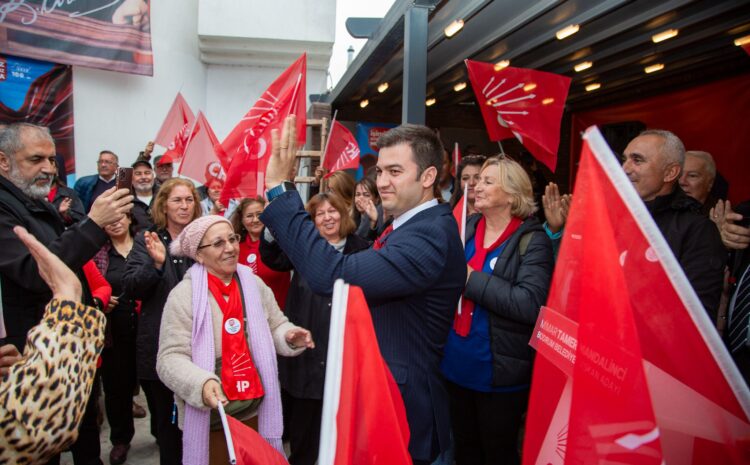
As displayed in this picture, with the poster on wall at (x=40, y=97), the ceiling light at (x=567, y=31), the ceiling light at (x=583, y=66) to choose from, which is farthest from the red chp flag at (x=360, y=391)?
the poster on wall at (x=40, y=97)

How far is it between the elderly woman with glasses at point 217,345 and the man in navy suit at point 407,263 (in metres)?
0.78

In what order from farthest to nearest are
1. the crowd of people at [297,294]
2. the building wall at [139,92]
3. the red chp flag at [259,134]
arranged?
1. the building wall at [139,92]
2. the red chp flag at [259,134]
3. the crowd of people at [297,294]

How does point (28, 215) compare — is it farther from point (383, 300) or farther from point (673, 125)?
point (673, 125)

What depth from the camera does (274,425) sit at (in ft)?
8.72

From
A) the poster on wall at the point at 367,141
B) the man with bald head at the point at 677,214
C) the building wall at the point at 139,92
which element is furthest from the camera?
the poster on wall at the point at 367,141

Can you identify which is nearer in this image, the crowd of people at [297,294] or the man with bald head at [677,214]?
the crowd of people at [297,294]

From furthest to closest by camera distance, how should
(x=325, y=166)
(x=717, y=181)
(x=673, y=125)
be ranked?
(x=673, y=125) → (x=325, y=166) → (x=717, y=181)

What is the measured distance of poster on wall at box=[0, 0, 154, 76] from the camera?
720 centimetres

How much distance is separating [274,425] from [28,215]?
1634 mm

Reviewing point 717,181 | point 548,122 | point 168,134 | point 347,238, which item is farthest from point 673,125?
point 168,134

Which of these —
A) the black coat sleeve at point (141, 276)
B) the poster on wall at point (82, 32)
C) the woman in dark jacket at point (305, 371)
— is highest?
the poster on wall at point (82, 32)

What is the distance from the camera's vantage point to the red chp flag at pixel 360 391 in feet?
4.08

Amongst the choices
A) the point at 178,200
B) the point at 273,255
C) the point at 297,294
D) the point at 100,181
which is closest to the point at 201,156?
the point at 178,200

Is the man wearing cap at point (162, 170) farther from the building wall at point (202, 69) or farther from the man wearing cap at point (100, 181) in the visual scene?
the building wall at point (202, 69)
